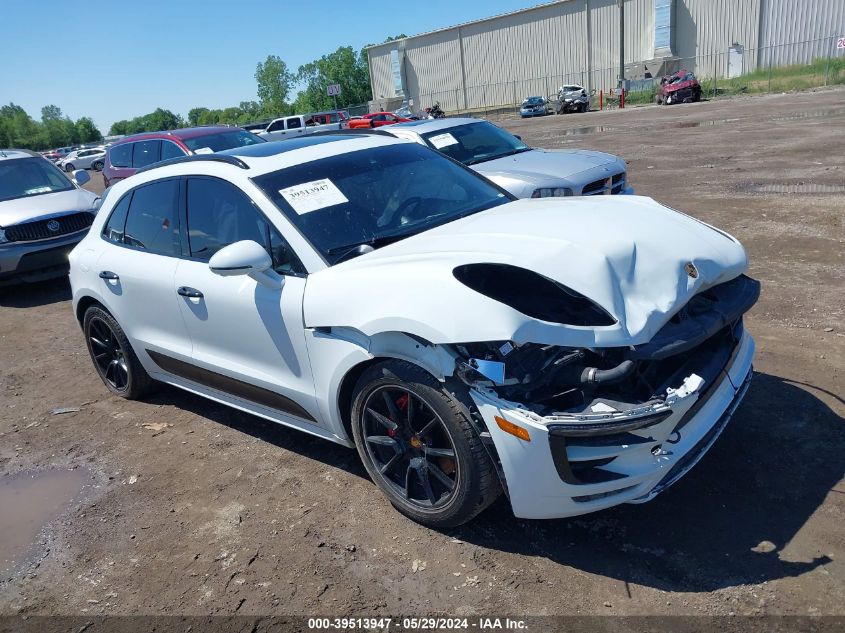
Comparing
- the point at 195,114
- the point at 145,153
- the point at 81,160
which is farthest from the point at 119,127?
the point at 145,153

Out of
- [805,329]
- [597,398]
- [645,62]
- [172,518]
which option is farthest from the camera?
[645,62]

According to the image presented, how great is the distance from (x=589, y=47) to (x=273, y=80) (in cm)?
7995

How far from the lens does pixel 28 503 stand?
4215mm

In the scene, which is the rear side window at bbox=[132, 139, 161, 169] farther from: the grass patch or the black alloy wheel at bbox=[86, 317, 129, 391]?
the grass patch

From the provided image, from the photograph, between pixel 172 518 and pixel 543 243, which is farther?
pixel 172 518

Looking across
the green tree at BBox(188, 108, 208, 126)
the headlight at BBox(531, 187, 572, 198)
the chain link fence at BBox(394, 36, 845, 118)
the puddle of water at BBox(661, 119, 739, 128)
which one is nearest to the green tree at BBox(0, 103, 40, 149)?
the green tree at BBox(188, 108, 208, 126)

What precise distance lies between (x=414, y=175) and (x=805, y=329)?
3.13 meters

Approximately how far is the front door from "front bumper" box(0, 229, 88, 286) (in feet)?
19.1

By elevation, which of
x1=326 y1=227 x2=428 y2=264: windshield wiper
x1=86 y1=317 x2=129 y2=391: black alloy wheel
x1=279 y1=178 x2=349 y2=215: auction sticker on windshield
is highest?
x1=279 y1=178 x2=349 y2=215: auction sticker on windshield

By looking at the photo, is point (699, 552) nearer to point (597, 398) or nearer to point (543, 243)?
point (597, 398)

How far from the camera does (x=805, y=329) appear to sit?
5145mm

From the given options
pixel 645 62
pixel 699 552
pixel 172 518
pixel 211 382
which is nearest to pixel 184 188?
pixel 211 382

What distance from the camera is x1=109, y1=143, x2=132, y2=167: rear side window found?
13292 millimetres

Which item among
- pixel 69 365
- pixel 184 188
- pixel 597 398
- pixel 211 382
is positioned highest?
pixel 184 188
